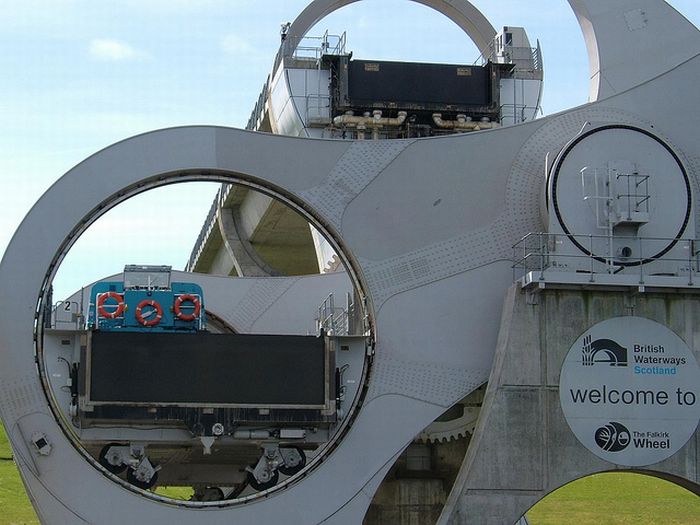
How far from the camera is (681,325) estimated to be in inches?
955

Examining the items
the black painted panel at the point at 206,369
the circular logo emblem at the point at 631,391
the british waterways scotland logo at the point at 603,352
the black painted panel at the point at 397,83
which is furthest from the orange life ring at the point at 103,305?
the black painted panel at the point at 397,83

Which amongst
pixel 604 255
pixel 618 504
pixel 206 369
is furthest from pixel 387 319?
pixel 618 504

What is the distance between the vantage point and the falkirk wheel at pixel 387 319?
76.5 feet

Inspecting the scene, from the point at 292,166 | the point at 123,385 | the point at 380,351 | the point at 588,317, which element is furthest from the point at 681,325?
the point at 123,385

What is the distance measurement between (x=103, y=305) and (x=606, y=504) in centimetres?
2353

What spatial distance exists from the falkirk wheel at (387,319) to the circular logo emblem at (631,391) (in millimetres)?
53

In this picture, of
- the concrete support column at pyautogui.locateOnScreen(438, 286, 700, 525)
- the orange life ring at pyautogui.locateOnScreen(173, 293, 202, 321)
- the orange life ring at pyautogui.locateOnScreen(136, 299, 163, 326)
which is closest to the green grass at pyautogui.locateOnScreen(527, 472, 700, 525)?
the concrete support column at pyautogui.locateOnScreen(438, 286, 700, 525)

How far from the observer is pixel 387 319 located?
24359 millimetres

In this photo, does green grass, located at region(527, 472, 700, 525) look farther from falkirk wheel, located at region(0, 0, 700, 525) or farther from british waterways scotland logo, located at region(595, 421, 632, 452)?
falkirk wheel, located at region(0, 0, 700, 525)

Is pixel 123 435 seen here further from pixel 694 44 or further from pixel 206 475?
pixel 694 44

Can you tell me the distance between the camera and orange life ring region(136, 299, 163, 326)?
24797 mm

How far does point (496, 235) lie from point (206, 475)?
997cm

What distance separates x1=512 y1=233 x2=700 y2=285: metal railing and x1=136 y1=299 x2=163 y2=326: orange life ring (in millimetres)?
6555

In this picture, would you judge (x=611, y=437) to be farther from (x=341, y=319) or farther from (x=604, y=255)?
(x=341, y=319)
